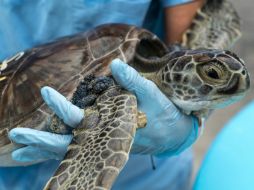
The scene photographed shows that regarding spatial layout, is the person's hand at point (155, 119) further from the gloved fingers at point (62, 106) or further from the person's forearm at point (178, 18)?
the person's forearm at point (178, 18)

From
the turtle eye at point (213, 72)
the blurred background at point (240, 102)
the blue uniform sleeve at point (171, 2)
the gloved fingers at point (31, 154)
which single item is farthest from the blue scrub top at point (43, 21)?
the blurred background at point (240, 102)

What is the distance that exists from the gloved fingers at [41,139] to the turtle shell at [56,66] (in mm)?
49

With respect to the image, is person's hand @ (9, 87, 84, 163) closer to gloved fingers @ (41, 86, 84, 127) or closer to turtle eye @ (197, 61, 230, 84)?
gloved fingers @ (41, 86, 84, 127)

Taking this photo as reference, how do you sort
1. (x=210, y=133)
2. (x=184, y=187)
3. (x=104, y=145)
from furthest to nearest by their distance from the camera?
(x=210, y=133)
(x=184, y=187)
(x=104, y=145)

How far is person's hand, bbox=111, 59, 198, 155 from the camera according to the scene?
899 millimetres

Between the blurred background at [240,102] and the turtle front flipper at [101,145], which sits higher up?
the turtle front flipper at [101,145]

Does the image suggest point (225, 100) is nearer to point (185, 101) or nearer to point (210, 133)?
point (185, 101)

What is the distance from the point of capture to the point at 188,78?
942 millimetres

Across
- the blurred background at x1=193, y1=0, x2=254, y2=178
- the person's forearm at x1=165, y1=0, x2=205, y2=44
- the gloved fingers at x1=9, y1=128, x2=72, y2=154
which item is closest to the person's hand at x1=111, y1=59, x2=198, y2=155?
the gloved fingers at x1=9, y1=128, x2=72, y2=154

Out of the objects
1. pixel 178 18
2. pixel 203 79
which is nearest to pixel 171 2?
pixel 178 18

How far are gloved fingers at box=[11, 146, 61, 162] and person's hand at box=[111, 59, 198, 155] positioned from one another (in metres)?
0.15

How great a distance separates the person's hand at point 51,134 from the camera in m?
0.88

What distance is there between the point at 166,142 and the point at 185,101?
91mm

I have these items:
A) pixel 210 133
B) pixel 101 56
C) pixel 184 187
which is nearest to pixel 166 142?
pixel 101 56
